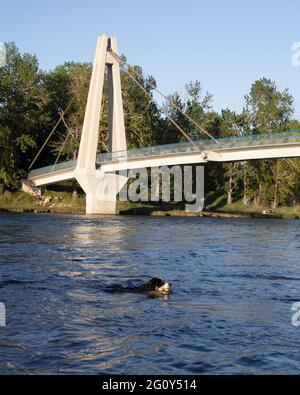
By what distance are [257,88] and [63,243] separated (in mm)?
52986

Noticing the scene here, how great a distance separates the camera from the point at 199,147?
5353 cm

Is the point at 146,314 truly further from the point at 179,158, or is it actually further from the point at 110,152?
the point at 110,152

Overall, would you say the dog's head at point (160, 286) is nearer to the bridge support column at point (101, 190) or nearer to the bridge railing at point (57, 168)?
the bridge support column at point (101, 190)

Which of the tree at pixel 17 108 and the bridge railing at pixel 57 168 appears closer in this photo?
the bridge railing at pixel 57 168

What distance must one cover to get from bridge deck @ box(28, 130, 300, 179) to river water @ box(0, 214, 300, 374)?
84.3 feet

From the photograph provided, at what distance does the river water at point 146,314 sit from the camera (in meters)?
9.02

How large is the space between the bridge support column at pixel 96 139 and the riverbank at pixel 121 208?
259cm

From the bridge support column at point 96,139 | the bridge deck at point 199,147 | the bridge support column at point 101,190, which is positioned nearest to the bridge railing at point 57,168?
the bridge deck at point 199,147

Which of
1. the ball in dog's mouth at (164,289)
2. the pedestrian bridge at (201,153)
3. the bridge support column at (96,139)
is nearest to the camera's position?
the ball in dog's mouth at (164,289)

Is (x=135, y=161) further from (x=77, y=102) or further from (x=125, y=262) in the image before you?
(x=125, y=262)

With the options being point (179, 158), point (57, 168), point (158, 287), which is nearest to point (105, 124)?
point (57, 168)

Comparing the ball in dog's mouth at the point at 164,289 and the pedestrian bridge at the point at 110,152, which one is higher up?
the pedestrian bridge at the point at 110,152

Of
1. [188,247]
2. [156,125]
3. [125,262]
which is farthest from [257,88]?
[125,262]

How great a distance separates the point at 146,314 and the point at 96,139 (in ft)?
164
